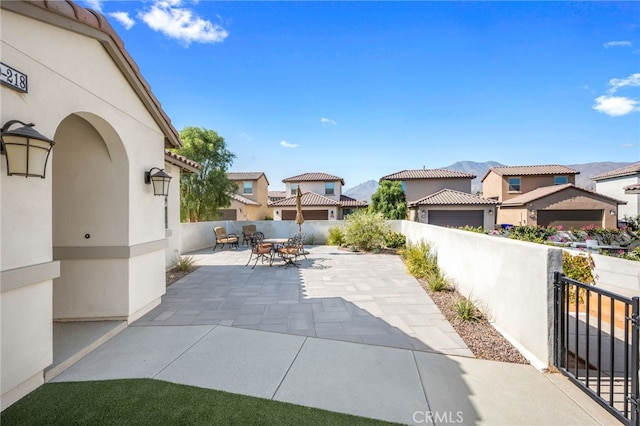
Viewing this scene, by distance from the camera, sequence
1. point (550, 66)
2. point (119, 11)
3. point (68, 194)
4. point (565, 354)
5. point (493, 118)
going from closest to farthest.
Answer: point (565, 354) → point (68, 194) → point (119, 11) → point (550, 66) → point (493, 118)

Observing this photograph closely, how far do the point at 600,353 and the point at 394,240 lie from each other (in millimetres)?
11067

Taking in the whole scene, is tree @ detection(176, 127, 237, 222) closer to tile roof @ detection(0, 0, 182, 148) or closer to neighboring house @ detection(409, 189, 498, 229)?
tile roof @ detection(0, 0, 182, 148)

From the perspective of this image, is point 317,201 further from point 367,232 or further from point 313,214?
point 367,232

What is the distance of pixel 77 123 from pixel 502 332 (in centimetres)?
779

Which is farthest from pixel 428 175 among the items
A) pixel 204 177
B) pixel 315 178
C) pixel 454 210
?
pixel 204 177

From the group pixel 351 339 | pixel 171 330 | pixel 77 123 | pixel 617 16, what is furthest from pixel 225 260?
pixel 617 16

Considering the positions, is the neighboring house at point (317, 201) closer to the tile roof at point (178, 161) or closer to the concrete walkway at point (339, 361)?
the tile roof at point (178, 161)

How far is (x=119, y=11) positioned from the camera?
18.0 feet

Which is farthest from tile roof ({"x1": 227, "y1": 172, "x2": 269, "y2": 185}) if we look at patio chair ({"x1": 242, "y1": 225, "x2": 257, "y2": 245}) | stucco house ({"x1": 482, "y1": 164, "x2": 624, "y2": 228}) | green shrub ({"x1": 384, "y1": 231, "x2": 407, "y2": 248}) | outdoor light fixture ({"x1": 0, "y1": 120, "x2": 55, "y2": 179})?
outdoor light fixture ({"x1": 0, "y1": 120, "x2": 55, "y2": 179})

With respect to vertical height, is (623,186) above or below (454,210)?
above

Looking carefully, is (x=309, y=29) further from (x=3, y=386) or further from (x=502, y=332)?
(x=3, y=386)

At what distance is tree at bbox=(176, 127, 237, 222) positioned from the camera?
2053cm

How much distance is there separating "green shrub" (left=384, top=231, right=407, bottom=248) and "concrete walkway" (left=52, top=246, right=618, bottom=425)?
24.2 ft

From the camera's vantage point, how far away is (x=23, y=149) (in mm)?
2609
